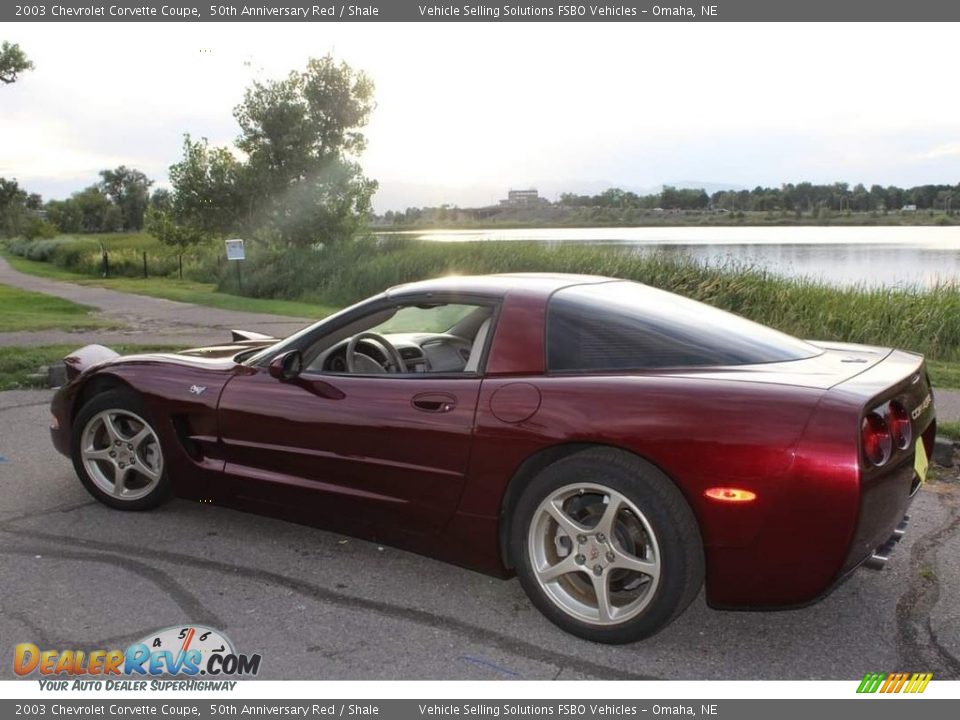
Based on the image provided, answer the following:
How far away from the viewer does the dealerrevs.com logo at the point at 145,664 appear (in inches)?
116

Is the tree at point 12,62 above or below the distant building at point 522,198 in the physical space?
above

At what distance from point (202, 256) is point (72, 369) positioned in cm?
3464

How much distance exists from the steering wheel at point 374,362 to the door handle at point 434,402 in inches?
19.4

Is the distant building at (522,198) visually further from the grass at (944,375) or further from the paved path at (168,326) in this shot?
the grass at (944,375)

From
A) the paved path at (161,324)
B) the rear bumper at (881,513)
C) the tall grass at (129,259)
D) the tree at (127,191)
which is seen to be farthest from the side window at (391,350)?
the tree at (127,191)

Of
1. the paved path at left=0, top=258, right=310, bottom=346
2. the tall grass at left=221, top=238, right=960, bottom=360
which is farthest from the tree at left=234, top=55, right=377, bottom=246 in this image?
the paved path at left=0, top=258, right=310, bottom=346

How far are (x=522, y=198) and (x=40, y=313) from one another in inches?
453

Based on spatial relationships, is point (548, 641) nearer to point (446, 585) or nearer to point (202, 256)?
point (446, 585)

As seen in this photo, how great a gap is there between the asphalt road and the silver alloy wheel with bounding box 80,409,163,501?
0.75ft

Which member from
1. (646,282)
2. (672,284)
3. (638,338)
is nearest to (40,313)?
(646,282)

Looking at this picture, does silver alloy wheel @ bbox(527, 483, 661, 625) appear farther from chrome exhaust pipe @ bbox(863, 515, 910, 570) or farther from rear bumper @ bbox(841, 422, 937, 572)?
chrome exhaust pipe @ bbox(863, 515, 910, 570)

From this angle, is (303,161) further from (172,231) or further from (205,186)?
(172,231)

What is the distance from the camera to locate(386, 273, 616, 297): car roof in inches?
144

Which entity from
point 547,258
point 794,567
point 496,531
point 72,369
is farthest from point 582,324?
point 547,258
